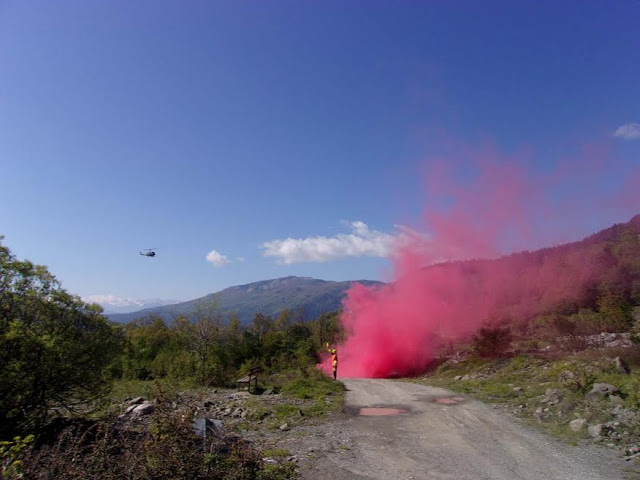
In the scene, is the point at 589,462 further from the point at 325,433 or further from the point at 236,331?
the point at 236,331

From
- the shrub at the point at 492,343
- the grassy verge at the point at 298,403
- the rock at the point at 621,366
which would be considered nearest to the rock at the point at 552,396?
the rock at the point at 621,366

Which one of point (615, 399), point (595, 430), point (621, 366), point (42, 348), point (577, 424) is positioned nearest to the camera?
point (42, 348)

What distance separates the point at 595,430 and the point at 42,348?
14871 millimetres

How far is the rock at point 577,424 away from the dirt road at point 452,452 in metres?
1.10

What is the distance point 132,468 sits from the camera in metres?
5.98

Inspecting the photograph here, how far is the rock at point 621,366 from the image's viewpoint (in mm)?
16298

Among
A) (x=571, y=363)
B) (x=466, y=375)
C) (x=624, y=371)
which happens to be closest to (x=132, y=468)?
(x=624, y=371)

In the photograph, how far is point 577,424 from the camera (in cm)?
1188

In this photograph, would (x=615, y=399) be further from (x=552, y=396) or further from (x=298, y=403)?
(x=298, y=403)

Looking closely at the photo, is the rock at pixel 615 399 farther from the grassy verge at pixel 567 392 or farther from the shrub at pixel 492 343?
the shrub at pixel 492 343

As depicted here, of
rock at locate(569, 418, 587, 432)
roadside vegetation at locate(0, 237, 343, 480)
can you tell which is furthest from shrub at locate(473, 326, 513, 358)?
rock at locate(569, 418, 587, 432)

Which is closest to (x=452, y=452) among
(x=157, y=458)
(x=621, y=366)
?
(x=157, y=458)

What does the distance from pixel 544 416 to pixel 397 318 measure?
78.3 feet

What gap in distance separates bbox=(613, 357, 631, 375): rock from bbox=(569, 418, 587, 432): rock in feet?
19.9
